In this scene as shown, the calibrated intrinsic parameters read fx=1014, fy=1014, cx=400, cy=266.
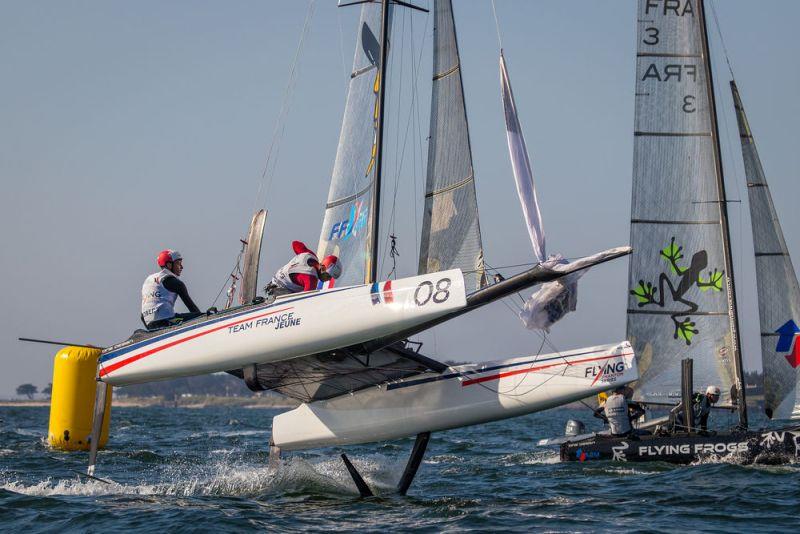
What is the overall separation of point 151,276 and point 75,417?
5400mm

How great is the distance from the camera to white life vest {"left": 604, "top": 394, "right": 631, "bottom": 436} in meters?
14.3

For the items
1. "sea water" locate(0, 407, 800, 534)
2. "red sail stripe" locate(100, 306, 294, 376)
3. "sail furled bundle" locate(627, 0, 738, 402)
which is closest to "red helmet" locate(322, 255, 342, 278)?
"red sail stripe" locate(100, 306, 294, 376)

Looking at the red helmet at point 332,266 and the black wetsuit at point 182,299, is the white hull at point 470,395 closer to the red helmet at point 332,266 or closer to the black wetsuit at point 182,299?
the red helmet at point 332,266

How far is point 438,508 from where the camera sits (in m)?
9.66

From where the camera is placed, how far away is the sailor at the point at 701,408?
14727 mm

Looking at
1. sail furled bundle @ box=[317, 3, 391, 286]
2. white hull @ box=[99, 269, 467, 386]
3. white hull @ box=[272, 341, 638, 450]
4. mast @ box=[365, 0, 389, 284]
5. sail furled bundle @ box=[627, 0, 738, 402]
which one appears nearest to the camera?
white hull @ box=[99, 269, 467, 386]

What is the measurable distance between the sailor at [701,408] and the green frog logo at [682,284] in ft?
5.55

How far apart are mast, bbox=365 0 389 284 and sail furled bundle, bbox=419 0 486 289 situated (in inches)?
69.8

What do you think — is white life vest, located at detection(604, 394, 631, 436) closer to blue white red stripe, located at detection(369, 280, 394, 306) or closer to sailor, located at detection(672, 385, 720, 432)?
sailor, located at detection(672, 385, 720, 432)

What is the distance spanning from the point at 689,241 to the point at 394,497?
8.09 meters

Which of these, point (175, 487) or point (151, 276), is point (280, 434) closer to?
point (175, 487)

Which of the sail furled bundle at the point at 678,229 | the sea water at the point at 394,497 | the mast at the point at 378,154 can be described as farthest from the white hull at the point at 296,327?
the sail furled bundle at the point at 678,229

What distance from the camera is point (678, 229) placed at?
54.4ft

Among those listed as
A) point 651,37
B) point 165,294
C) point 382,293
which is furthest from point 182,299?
point 651,37
